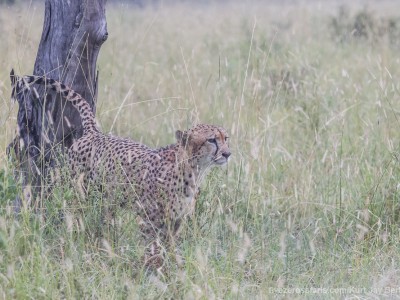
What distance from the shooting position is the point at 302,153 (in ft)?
15.7

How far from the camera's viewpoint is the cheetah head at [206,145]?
3.69m

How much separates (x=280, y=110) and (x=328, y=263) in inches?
105

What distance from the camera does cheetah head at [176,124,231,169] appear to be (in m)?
3.69

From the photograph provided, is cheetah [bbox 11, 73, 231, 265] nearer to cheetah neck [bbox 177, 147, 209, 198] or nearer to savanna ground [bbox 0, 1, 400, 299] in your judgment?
cheetah neck [bbox 177, 147, 209, 198]

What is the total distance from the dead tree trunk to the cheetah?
92 mm

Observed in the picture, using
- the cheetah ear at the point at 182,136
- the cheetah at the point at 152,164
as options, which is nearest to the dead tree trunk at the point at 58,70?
the cheetah at the point at 152,164

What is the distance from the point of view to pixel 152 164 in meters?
3.81

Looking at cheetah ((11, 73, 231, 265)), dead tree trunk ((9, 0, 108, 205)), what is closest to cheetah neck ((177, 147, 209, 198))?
cheetah ((11, 73, 231, 265))

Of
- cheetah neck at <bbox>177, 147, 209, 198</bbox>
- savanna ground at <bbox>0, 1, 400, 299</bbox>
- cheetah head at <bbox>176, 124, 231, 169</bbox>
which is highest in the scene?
cheetah head at <bbox>176, 124, 231, 169</bbox>

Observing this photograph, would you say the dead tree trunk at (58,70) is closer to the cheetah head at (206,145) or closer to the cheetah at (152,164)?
the cheetah at (152,164)

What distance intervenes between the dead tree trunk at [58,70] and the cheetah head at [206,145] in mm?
536

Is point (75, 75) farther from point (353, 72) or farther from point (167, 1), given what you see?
point (167, 1)

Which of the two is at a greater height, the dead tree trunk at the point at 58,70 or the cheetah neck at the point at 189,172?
the dead tree trunk at the point at 58,70

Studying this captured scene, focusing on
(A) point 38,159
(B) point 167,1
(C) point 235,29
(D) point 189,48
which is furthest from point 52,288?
(B) point 167,1
